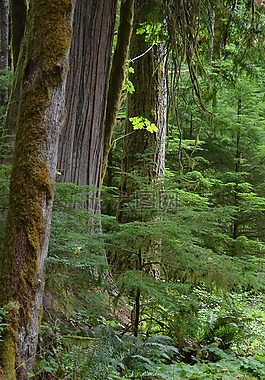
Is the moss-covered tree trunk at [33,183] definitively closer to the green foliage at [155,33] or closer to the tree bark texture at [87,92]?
the tree bark texture at [87,92]

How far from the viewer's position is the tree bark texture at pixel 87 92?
5016 mm

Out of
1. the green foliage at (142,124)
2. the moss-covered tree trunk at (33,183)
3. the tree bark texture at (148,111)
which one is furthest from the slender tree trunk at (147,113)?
the moss-covered tree trunk at (33,183)

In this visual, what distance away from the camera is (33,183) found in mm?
2771

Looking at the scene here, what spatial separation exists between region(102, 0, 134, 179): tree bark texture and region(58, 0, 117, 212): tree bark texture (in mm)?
688

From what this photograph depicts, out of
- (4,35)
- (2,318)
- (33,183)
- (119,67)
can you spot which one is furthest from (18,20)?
(2,318)

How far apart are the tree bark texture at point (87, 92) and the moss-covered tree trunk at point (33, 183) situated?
6.54 ft

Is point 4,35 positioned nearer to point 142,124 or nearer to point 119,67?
point 119,67

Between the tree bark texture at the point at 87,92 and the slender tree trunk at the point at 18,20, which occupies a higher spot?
the slender tree trunk at the point at 18,20

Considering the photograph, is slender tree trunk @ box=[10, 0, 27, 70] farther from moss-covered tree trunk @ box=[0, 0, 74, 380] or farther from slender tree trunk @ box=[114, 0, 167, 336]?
moss-covered tree trunk @ box=[0, 0, 74, 380]

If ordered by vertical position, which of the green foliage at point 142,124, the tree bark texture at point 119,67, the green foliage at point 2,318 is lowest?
the green foliage at point 2,318

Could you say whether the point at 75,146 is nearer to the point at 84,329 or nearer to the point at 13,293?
the point at 84,329

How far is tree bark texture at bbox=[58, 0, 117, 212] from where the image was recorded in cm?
502

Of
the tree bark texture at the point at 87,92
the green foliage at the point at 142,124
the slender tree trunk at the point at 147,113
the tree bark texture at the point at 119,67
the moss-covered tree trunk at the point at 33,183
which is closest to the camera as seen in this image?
the moss-covered tree trunk at the point at 33,183

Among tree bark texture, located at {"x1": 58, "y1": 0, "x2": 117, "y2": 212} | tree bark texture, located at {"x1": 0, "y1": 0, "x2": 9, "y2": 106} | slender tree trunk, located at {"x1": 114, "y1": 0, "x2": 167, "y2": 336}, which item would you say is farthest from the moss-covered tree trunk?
tree bark texture, located at {"x1": 0, "y1": 0, "x2": 9, "y2": 106}
